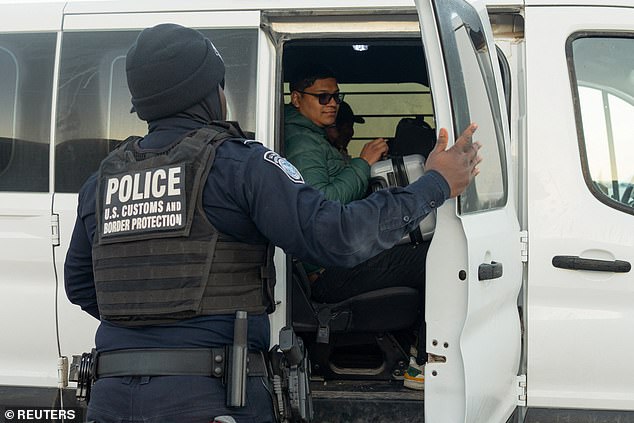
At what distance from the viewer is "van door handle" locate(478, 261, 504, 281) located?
289 cm

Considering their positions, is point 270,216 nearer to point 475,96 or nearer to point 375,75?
point 475,96

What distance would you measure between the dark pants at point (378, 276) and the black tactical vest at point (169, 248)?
4.52 feet

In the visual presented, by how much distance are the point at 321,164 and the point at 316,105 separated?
0.43m

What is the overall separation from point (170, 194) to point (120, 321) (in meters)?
0.38

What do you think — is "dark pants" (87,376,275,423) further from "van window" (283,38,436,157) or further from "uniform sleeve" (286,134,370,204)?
"van window" (283,38,436,157)

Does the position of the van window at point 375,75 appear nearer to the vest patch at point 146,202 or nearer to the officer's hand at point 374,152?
the officer's hand at point 374,152

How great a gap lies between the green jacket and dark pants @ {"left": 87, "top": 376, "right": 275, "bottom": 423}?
1.43 meters

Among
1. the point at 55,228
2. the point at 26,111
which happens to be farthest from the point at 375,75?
the point at 55,228

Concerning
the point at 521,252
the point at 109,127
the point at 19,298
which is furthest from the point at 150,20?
the point at 521,252

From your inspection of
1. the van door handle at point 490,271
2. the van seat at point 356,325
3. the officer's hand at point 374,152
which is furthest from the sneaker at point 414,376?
the officer's hand at point 374,152

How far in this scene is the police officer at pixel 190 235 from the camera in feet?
7.91

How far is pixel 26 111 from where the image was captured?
3586mm

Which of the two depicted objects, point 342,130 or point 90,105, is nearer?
point 90,105

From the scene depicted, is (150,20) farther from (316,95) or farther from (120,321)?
(120,321)
